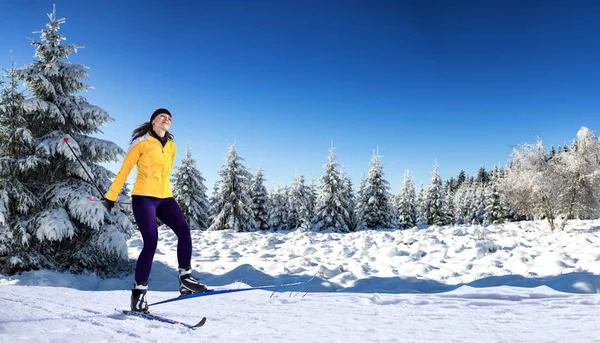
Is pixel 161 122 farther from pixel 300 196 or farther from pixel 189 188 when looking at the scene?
pixel 300 196

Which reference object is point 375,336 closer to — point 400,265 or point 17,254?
point 400,265

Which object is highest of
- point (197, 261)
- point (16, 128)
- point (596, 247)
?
point (16, 128)

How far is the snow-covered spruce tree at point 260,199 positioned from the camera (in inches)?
1291

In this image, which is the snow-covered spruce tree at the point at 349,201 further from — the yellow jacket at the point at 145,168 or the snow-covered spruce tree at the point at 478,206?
the snow-covered spruce tree at the point at 478,206

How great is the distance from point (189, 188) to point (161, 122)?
2535cm

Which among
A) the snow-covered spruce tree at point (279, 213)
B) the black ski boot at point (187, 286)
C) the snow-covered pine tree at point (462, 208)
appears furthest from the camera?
the snow-covered pine tree at point (462, 208)

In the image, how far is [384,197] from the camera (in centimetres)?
3080

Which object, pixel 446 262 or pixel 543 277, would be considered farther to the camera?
pixel 446 262

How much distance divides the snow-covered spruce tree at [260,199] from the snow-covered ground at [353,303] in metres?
23.6

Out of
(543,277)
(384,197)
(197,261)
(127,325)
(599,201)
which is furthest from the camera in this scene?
(384,197)

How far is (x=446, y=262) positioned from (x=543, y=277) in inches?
90.8

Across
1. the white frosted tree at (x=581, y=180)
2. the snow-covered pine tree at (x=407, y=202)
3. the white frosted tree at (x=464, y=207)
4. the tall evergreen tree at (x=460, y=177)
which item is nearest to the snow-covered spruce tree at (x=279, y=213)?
the snow-covered pine tree at (x=407, y=202)

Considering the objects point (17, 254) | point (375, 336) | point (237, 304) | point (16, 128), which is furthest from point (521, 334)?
point (16, 128)

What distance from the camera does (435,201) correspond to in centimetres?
4256
